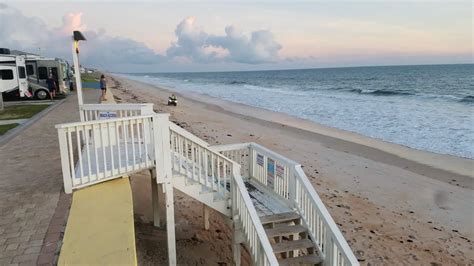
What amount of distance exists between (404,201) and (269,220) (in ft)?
18.2

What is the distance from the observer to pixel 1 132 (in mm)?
12164

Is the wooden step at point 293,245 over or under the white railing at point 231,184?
→ under

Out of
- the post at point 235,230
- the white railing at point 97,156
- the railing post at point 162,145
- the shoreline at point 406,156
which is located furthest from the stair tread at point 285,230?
the shoreline at point 406,156

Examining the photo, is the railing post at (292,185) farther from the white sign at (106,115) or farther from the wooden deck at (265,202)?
the white sign at (106,115)

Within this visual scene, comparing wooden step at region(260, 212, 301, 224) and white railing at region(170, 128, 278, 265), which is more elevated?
white railing at region(170, 128, 278, 265)

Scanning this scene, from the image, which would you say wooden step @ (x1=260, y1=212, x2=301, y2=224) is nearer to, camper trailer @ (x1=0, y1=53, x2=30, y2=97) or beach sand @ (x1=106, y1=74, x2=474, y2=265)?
beach sand @ (x1=106, y1=74, x2=474, y2=265)

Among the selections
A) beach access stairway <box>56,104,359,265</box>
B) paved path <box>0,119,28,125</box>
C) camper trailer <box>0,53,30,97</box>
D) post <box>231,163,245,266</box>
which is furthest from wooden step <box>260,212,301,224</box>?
camper trailer <box>0,53,30,97</box>

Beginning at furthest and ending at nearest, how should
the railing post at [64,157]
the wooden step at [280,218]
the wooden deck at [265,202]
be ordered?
the wooden deck at [265,202], the wooden step at [280,218], the railing post at [64,157]

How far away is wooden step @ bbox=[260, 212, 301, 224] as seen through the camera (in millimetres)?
5871

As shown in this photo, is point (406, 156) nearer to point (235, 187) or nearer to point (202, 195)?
point (235, 187)

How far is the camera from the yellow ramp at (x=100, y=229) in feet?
11.6

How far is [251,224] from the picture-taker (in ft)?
17.6

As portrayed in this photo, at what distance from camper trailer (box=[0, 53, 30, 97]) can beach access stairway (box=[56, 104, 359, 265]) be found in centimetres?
2049

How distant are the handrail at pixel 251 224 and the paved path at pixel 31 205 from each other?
242 cm
